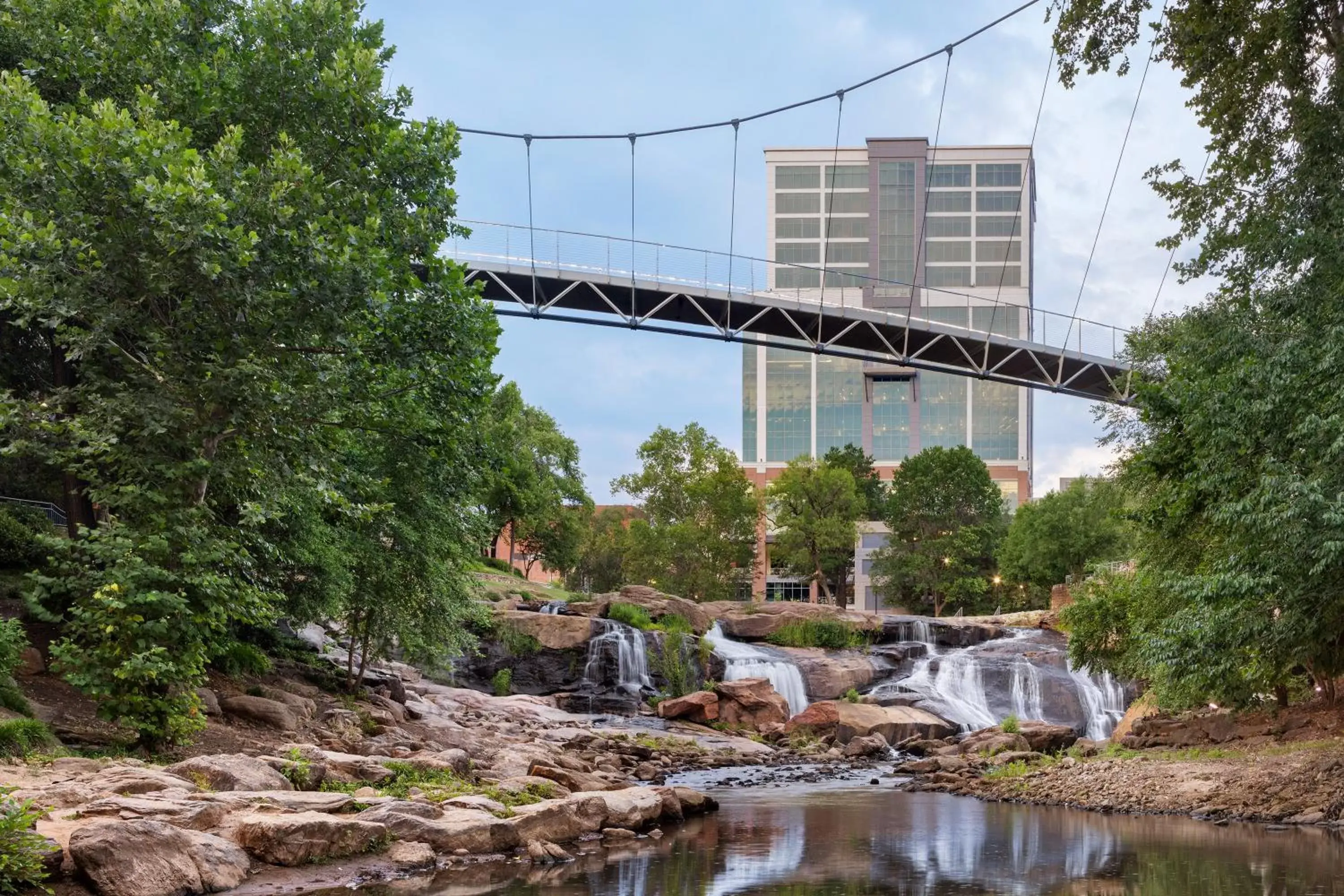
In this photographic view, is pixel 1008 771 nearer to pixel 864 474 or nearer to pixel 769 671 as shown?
pixel 769 671

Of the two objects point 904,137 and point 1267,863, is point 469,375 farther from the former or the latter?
point 904,137

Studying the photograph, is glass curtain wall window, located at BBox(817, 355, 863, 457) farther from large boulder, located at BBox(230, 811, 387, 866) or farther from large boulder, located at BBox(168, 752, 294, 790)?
large boulder, located at BBox(230, 811, 387, 866)

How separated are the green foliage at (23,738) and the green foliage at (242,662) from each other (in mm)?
6463

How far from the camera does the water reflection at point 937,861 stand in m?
11.8

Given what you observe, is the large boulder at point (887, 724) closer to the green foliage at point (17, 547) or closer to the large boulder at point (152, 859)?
the green foliage at point (17, 547)

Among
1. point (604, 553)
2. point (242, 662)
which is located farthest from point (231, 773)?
point (604, 553)

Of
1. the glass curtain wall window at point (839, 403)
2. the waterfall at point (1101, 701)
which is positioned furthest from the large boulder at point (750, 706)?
the glass curtain wall window at point (839, 403)

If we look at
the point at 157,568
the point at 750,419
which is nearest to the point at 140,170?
the point at 157,568

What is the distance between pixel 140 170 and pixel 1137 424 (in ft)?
72.6

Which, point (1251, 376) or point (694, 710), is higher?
point (1251, 376)

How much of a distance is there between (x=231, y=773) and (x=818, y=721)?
2180cm


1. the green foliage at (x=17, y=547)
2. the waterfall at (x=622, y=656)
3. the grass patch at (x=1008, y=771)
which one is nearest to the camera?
the green foliage at (x=17, y=547)

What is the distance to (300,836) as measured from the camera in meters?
11.6

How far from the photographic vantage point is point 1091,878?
12.3 metres
